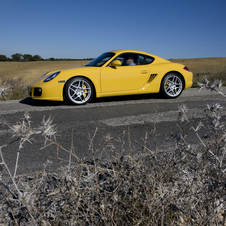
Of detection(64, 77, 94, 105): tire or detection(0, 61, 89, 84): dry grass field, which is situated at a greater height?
detection(0, 61, 89, 84): dry grass field

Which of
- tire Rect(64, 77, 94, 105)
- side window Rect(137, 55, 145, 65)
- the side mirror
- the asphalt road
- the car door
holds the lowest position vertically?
the asphalt road

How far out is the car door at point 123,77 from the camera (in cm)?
622

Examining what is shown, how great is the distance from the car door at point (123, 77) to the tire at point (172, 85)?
2.08 feet

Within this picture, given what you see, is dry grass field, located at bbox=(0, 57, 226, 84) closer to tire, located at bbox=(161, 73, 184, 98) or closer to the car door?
tire, located at bbox=(161, 73, 184, 98)

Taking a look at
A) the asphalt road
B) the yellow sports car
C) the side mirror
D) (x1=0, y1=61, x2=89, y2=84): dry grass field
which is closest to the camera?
the asphalt road

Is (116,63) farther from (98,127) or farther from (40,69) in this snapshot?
(40,69)

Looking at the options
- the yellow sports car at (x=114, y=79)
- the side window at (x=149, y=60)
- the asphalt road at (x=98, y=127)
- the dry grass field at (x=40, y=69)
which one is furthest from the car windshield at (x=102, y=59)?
the dry grass field at (x=40, y=69)

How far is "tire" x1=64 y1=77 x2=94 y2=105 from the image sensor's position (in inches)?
232

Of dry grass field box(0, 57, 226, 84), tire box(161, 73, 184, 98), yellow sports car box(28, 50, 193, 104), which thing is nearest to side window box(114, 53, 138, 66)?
yellow sports car box(28, 50, 193, 104)

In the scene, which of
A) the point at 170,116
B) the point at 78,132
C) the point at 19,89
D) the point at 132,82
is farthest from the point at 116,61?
the point at 19,89

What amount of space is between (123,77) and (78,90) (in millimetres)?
1337

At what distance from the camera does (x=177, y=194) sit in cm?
Answer: 165

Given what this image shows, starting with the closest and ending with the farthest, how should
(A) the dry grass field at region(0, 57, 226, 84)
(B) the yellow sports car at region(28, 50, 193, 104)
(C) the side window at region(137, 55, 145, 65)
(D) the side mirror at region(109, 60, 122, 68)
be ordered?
(B) the yellow sports car at region(28, 50, 193, 104), (D) the side mirror at region(109, 60, 122, 68), (C) the side window at region(137, 55, 145, 65), (A) the dry grass field at region(0, 57, 226, 84)

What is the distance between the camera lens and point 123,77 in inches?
250
